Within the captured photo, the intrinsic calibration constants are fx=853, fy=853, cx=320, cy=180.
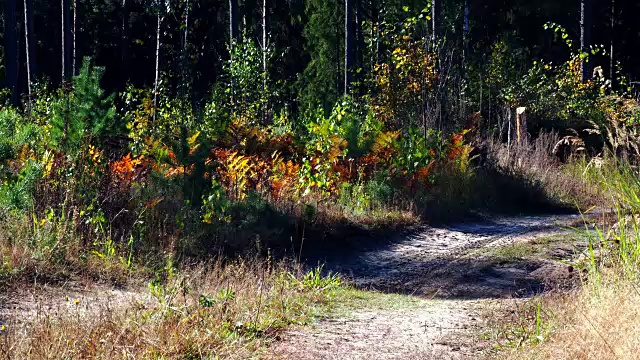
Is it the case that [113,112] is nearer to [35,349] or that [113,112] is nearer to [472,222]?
[35,349]

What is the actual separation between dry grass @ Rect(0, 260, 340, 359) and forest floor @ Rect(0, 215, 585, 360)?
0.44ft

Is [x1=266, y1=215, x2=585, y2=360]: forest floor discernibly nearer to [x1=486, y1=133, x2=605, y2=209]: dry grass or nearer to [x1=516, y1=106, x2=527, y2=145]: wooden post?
[x1=486, y1=133, x2=605, y2=209]: dry grass

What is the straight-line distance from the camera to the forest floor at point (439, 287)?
5422 mm

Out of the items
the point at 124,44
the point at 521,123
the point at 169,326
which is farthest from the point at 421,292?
the point at 124,44

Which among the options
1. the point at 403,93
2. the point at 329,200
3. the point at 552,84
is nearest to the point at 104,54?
the point at 552,84

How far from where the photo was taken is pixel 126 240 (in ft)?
27.2

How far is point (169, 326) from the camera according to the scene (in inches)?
204

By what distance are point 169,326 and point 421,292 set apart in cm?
357

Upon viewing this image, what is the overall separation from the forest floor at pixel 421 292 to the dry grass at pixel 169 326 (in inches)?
5.3

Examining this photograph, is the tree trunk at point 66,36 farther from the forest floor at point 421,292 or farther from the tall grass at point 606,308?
the tall grass at point 606,308

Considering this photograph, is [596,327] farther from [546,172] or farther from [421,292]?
[546,172]

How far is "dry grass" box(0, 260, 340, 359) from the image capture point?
15.3 feet

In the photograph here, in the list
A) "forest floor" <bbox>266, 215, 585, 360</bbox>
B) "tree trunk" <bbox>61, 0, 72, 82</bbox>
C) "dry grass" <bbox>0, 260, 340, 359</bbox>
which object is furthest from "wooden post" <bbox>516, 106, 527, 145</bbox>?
"dry grass" <bbox>0, 260, 340, 359</bbox>

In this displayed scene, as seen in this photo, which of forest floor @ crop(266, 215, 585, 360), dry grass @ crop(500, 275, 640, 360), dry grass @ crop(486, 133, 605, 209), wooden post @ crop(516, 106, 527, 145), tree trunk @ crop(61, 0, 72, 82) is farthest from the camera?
tree trunk @ crop(61, 0, 72, 82)
